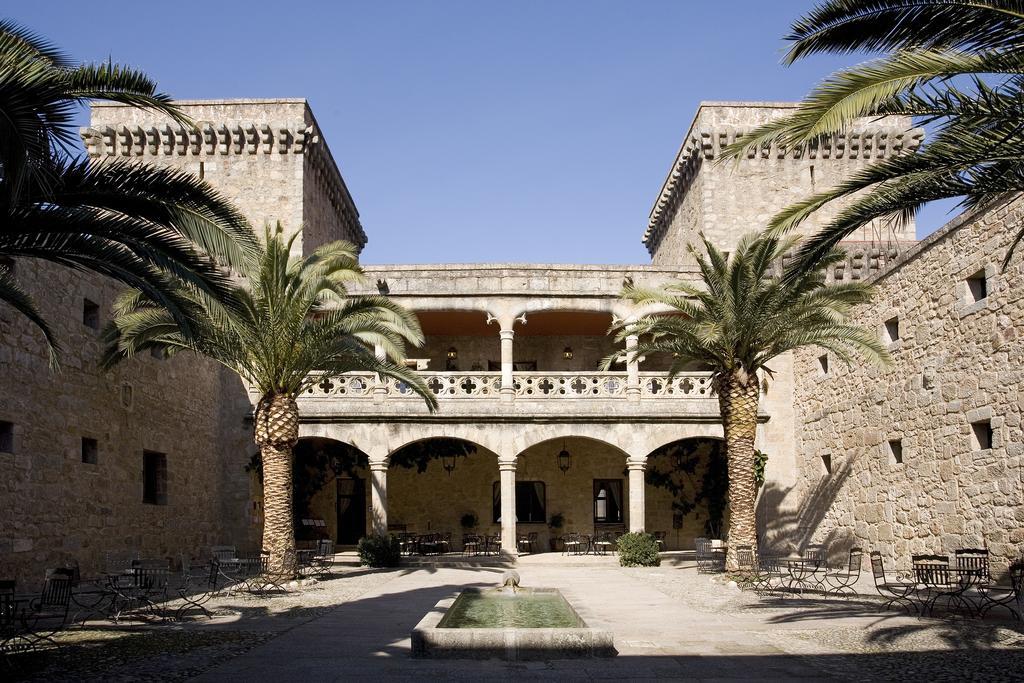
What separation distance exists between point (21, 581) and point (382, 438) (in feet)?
32.0

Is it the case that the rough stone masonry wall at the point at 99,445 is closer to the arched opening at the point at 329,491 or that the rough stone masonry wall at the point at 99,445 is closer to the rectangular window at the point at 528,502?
the arched opening at the point at 329,491

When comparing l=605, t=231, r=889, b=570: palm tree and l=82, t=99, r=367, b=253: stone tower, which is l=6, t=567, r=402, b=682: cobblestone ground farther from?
l=82, t=99, r=367, b=253: stone tower

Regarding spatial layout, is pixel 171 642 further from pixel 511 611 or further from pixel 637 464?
pixel 637 464

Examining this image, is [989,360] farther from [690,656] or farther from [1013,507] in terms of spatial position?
[690,656]

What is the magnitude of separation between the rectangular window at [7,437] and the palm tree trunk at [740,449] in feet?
39.4

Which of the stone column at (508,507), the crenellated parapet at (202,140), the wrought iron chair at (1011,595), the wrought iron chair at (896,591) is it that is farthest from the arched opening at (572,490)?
the wrought iron chair at (1011,595)

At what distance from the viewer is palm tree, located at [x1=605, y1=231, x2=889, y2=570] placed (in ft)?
56.9

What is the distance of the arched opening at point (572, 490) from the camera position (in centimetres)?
2731

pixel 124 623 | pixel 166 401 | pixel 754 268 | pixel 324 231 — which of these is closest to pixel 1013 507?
pixel 754 268

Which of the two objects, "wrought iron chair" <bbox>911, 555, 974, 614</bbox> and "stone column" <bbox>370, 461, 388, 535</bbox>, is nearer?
"wrought iron chair" <bbox>911, 555, 974, 614</bbox>

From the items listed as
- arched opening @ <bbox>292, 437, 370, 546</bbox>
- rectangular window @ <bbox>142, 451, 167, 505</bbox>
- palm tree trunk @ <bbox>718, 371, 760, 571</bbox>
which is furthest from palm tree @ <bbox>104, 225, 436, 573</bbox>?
arched opening @ <bbox>292, 437, 370, 546</bbox>

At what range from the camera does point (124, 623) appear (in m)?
12.1

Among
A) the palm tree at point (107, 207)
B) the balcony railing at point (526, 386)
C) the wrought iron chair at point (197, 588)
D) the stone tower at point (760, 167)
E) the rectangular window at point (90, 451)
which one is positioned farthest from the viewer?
the stone tower at point (760, 167)

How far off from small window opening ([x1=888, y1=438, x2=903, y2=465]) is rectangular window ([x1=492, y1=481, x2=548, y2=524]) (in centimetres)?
1097
